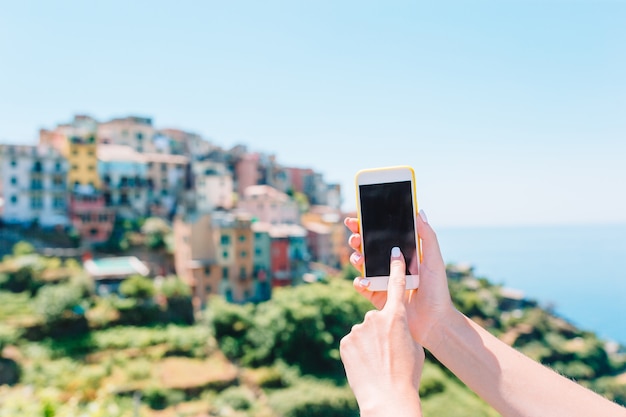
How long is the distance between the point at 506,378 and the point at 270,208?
26.8 metres

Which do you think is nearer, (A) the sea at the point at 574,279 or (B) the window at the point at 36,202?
(B) the window at the point at 36,202

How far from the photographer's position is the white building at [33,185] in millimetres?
24578

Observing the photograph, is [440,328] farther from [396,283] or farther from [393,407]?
[393,407]

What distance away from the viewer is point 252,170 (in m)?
33.5

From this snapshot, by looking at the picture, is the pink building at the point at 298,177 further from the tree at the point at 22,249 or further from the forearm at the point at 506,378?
the forearm at the point at 506,378

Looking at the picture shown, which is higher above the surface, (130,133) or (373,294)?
(130,133)

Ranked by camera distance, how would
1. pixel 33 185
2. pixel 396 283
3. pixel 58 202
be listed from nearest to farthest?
pixel 396 283, pixel 33 185, pixel 58 202

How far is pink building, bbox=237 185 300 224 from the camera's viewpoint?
28.0 metres

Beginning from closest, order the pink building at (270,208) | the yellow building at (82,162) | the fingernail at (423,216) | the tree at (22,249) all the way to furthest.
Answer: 1. the fingernail at (423,216)
2. the tree at (22,249)
3. the yellow building at (82,162)
4. the pink building at (270,208)

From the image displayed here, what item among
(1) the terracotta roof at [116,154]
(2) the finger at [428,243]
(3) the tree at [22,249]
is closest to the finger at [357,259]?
(2) the finger at [428,243]

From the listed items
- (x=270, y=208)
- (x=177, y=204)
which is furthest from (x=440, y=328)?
(x=177, y=204)

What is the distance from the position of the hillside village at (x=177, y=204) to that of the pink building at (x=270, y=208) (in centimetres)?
7

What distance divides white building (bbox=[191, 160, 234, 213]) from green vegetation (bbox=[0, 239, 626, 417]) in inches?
374

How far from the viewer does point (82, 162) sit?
2708 centimetres
